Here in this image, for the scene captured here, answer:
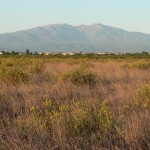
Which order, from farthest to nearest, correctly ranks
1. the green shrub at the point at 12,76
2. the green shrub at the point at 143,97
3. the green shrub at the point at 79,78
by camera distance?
the green shrub at the point at 12,76
the green shrub at the point at 79,78
the green shrub at the point at 143,97

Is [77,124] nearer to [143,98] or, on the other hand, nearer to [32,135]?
[32,135]

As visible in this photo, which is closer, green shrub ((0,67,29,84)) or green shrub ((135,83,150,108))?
green shrub ((135,83,150,108))

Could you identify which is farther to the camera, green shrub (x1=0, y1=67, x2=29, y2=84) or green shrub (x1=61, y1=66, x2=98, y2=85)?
green shrub (x1=0, y1=67, x2=29, y2=84)

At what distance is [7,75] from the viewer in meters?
13.0

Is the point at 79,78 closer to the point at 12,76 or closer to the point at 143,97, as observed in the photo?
the point at 12,76

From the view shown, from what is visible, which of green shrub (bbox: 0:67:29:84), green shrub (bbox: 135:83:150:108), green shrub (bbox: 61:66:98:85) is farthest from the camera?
green shrub (bbox: 0:67:29:84)

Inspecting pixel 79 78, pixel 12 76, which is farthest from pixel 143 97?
pixel 12 76

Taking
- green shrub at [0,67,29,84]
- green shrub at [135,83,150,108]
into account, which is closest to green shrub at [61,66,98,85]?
green shrub at [0,67,29,84]

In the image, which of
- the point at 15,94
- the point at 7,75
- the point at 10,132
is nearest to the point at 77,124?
the point at 10,132

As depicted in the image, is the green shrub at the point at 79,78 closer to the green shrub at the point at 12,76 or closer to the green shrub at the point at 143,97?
the green shrub at the point at 12,76

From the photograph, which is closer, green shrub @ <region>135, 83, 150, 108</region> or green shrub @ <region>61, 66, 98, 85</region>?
green shrub @ <region>135, 83, 150, 108</region>

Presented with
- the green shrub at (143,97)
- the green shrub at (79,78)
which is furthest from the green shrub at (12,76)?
the green shrub at (143,97)

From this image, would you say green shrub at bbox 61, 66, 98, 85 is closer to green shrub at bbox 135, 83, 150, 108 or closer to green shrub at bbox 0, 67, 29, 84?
green shrub at bbox 0, 67, 29, 84

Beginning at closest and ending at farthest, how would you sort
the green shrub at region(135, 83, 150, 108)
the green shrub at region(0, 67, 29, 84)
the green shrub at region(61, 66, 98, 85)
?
1. the green shrub at region(135, 83, 150, 108)
2. the green shrub at region(61, 66, 98, 85)
3. the green shrub at region(0, 67, 29, 84)
